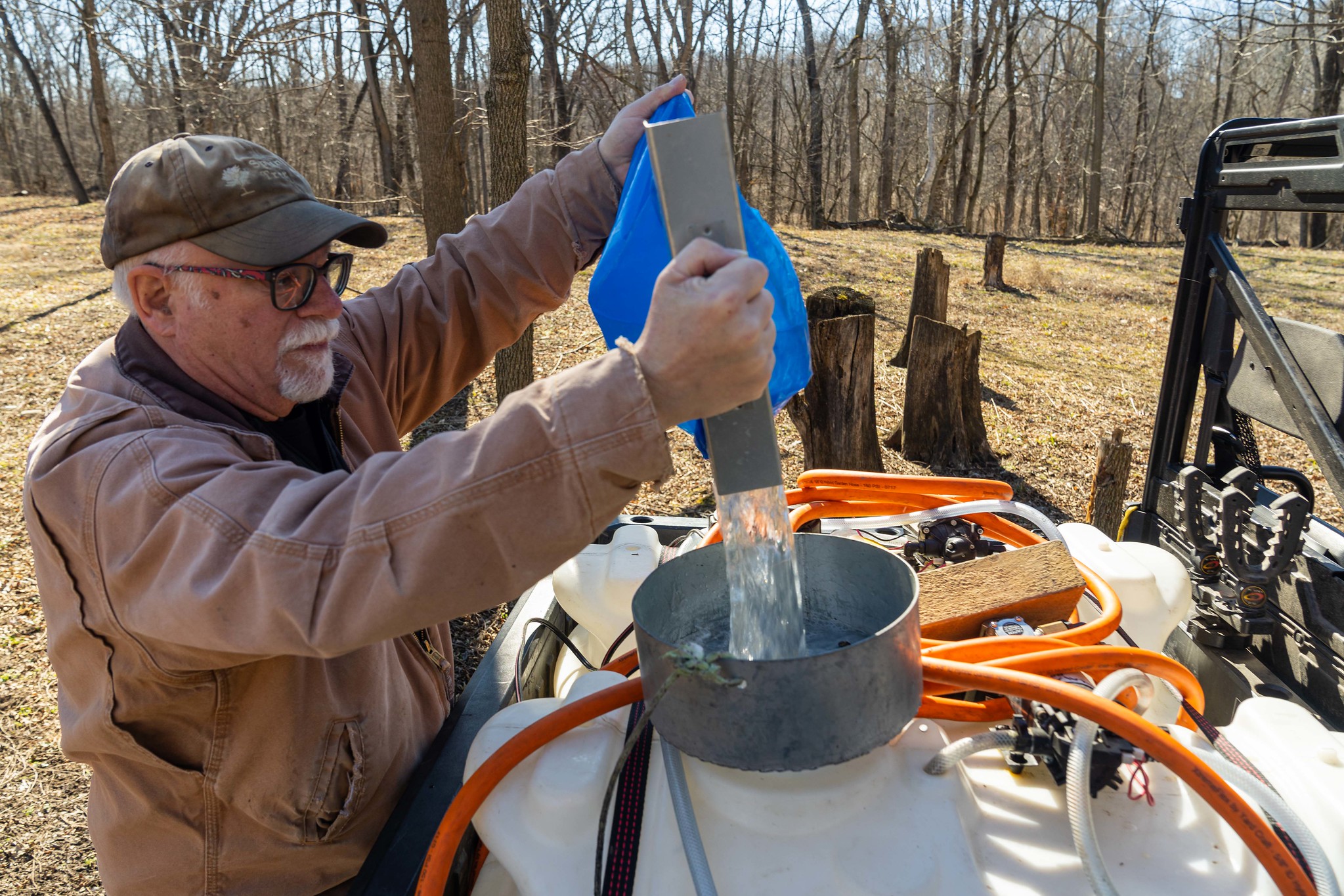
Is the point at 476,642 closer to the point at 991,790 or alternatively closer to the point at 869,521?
the point at 869,521

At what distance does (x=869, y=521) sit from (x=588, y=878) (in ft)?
3.92

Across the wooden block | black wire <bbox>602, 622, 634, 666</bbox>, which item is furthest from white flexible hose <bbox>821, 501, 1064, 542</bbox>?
black wire <bbox>602, 622, 634, 666</bbox>

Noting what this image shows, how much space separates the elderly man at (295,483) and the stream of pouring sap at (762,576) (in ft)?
0.62

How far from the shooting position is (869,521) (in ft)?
7.20

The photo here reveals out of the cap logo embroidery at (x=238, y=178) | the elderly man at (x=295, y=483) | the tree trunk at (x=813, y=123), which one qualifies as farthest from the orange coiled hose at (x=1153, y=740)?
the tree trunk at (x=813, y=123)

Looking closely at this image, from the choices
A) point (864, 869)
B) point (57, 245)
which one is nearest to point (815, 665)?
point (864, 869)

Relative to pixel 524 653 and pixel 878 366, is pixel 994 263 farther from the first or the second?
pixel 524 653

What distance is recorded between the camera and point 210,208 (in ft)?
5.08

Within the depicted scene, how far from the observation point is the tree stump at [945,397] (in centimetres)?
572

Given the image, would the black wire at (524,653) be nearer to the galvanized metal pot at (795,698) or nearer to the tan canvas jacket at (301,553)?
the tan canvas jacket at (301,553)

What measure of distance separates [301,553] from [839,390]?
3.98 m

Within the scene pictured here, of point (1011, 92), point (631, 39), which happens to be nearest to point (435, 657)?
point (631, 39)

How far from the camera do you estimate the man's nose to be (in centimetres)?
170

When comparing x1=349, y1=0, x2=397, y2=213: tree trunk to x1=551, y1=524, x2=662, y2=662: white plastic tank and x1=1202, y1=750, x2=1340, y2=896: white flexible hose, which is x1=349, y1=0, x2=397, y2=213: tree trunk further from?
x1=1202, y1=750, x2=1340, y2=896: white flexible hose
